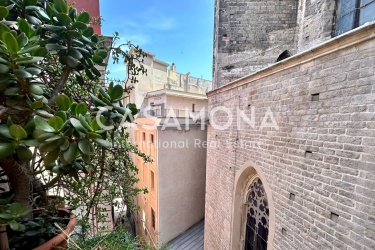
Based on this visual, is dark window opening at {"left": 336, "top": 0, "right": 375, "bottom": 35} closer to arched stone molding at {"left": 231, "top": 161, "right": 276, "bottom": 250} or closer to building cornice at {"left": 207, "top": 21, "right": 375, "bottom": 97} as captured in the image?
building cornice at {"left": 207, "top": 21, "right": 375, "bottom": 97}

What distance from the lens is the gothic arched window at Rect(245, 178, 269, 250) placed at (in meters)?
3.06

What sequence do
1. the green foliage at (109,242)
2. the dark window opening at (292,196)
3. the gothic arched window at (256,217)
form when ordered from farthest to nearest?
1. the gothic arched window at (256,217)
2. the dark window opening at (292,196)
3. the green foliage at (109,242)

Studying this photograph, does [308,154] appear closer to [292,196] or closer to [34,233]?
[292,196]

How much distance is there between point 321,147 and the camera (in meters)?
1.84

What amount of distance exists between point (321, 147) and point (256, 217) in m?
2.05

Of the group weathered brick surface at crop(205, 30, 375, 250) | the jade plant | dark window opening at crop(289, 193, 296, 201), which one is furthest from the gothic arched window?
the jade plant

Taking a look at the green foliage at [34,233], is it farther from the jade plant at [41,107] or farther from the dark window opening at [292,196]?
the dark window opening at [292,196]

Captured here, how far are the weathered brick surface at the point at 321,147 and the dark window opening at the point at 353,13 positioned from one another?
2.09 metres

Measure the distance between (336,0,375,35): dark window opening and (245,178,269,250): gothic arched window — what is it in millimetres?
3232

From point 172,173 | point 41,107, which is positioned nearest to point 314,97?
point 41,107

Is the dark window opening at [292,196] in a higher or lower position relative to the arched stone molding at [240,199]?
higher

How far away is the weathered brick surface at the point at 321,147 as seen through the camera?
58.8 inches

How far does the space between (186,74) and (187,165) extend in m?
9.74

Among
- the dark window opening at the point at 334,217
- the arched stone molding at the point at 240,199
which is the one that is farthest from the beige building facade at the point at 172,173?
the dark window opening at the point at 334,217
